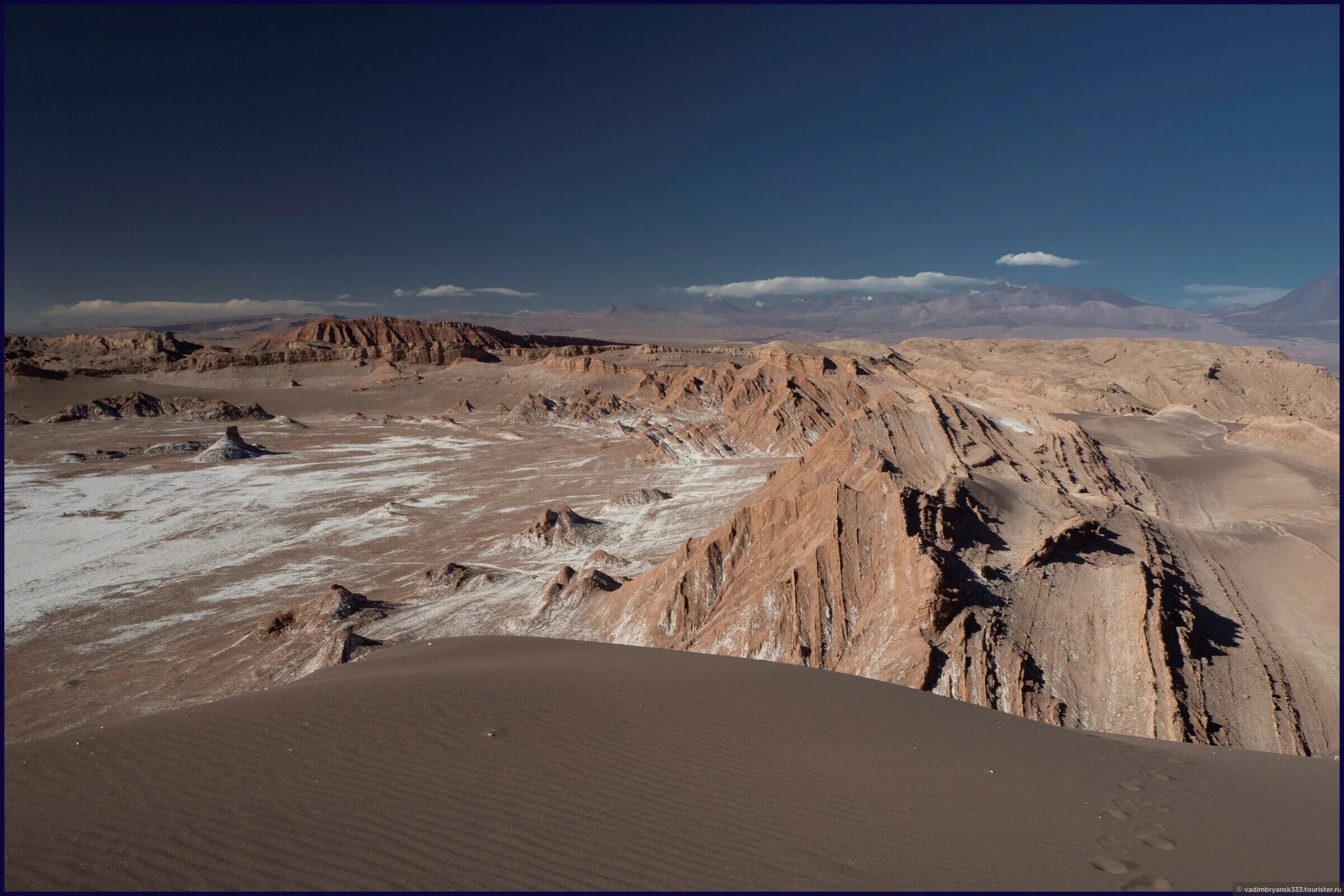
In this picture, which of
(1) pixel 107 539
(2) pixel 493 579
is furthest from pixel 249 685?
(1) pixel 107 539

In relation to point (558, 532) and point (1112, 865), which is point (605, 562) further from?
point (1112, 865)

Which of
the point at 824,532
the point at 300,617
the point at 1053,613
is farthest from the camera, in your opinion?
the point at 300,617

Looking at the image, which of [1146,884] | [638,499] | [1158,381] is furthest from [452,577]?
[1158,381]

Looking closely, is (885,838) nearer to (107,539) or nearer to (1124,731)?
(1124,731)

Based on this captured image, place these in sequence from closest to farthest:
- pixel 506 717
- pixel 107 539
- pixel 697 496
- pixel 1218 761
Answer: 1. pixel 506 717
2. pixel 1218 761
3. pixel 107 539
4. pixel 697 496

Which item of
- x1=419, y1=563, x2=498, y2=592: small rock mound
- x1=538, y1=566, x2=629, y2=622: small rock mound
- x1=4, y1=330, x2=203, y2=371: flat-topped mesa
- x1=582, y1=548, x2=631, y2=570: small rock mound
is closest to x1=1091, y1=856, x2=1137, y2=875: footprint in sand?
x1=538, y1=566, x2=629, y2=622: small rock mound

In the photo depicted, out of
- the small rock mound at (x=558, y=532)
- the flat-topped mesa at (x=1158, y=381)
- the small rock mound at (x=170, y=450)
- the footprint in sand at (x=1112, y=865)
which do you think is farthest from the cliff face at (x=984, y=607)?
the small rock mound at (x=170, y=450)
